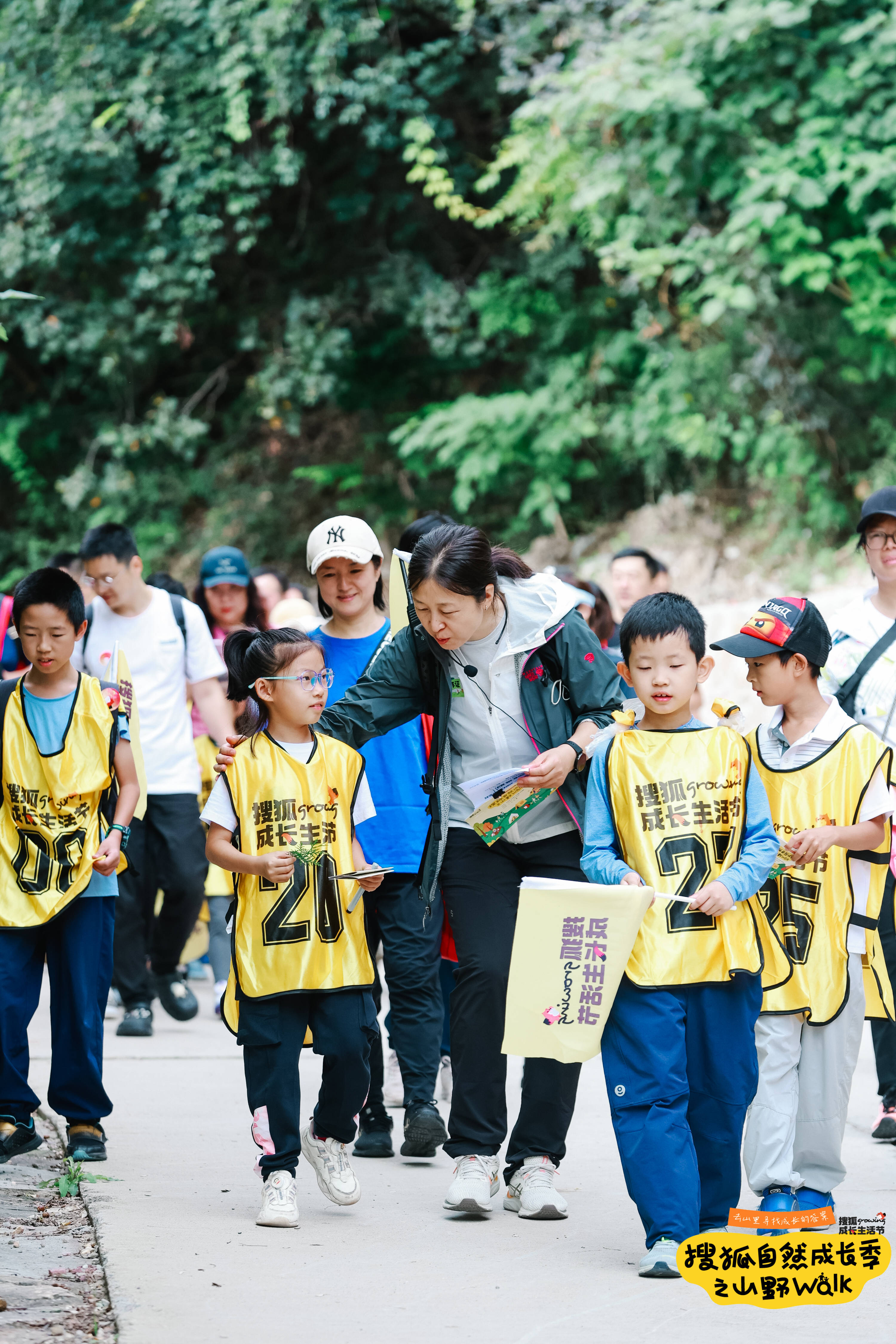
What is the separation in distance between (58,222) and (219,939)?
9.38 metres

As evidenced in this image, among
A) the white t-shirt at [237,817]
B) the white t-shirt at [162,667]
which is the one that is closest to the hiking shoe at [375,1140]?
the white t-shirt at [237,817]

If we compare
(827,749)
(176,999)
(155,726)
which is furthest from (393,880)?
(176,999)

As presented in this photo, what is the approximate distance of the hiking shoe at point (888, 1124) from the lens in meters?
4.80

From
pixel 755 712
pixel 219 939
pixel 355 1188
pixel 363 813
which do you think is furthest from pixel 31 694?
pixel 755 712

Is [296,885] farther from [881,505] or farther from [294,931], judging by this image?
[881,505]

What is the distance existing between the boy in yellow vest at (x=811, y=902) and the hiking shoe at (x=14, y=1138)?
2.02 m

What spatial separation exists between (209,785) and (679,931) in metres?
4.44

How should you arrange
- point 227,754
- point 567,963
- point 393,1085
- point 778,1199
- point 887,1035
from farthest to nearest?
point 393,1085 < point 887,1035 < point 227,754 < point 778,1199 < point 567,963

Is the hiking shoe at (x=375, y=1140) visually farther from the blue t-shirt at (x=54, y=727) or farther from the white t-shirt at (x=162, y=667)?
the white t-shirt at (x=162, y=667)

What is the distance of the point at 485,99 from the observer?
13.9 metres

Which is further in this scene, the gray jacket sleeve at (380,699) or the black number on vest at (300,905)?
the gray jacket sleeve at (380,699)

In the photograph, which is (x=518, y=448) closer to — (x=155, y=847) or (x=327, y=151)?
(x=327, y=151)

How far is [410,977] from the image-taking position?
4.59 meters

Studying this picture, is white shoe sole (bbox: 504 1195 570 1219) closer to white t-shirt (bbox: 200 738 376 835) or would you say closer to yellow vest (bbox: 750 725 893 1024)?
yellow vest (bbox: 750 725 893 1024)
